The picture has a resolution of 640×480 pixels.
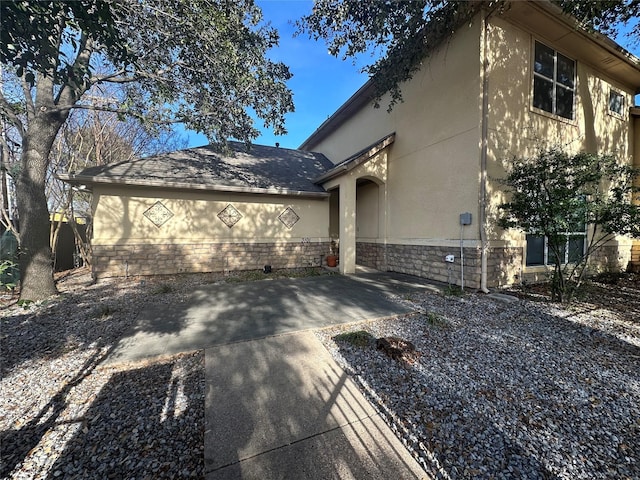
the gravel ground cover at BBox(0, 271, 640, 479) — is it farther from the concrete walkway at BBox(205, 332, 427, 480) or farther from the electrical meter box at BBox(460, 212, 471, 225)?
the electrical meter box at BBox(460, 212, 471, 225)

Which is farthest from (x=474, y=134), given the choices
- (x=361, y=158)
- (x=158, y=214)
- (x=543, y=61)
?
(x=158, y=214)

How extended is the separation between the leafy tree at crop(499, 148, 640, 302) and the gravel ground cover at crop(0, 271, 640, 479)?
175 cm

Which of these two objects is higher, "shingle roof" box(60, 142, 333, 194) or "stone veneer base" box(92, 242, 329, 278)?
"shingle roof" box(60, 142, 333, 194)

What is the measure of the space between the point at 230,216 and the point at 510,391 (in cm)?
844

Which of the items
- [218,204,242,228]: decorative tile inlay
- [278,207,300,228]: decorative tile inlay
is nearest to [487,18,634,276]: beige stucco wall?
[278,207,300,228]: decorative tile inlay

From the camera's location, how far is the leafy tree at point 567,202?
4703mm

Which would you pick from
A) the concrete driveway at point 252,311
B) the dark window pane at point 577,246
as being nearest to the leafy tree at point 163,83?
the concrete driveway at point 252,311

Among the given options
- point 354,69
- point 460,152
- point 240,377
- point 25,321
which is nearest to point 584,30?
point 460,152

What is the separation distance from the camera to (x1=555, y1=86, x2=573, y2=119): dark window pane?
707 centimetres

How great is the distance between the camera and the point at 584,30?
615 centimetres

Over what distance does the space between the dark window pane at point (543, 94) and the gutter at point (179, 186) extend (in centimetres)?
669

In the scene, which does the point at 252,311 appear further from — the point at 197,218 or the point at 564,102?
the point at 564,102

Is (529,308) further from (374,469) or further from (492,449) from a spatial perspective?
(374,469)

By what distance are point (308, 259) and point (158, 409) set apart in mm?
7739
